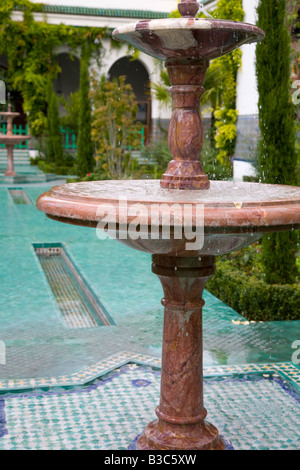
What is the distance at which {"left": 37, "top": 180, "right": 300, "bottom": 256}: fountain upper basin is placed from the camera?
1.94 m

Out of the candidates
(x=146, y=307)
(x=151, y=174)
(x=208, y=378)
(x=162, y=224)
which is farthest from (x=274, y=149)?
(x=151, y=174)

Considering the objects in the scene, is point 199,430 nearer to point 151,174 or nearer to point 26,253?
point 26,253

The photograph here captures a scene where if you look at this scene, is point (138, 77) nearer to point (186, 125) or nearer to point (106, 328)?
point (106, 328)

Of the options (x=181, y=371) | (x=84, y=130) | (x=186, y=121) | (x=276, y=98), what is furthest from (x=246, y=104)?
(x=181, y=371)

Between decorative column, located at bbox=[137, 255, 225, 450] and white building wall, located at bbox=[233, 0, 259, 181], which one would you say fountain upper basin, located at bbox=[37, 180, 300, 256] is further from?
white building wall, located at bbox=[233, 0, 259, 181]

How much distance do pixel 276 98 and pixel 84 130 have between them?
948 cm

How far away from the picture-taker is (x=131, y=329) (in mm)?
4301

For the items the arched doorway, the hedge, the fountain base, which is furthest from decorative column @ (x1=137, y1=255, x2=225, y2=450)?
the arched doorway

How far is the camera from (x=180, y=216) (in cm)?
192

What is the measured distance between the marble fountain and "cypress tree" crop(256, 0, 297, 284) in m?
2.03

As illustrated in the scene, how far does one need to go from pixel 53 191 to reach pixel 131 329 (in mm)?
2024

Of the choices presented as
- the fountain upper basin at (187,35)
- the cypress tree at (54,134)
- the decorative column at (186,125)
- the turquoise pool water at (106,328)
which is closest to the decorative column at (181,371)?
the decorative column at (186,125)

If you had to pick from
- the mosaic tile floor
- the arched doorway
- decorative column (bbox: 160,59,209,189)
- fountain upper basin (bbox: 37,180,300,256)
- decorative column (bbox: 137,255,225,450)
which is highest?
the arched doorway

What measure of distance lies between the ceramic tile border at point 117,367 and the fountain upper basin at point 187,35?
1.78 m
